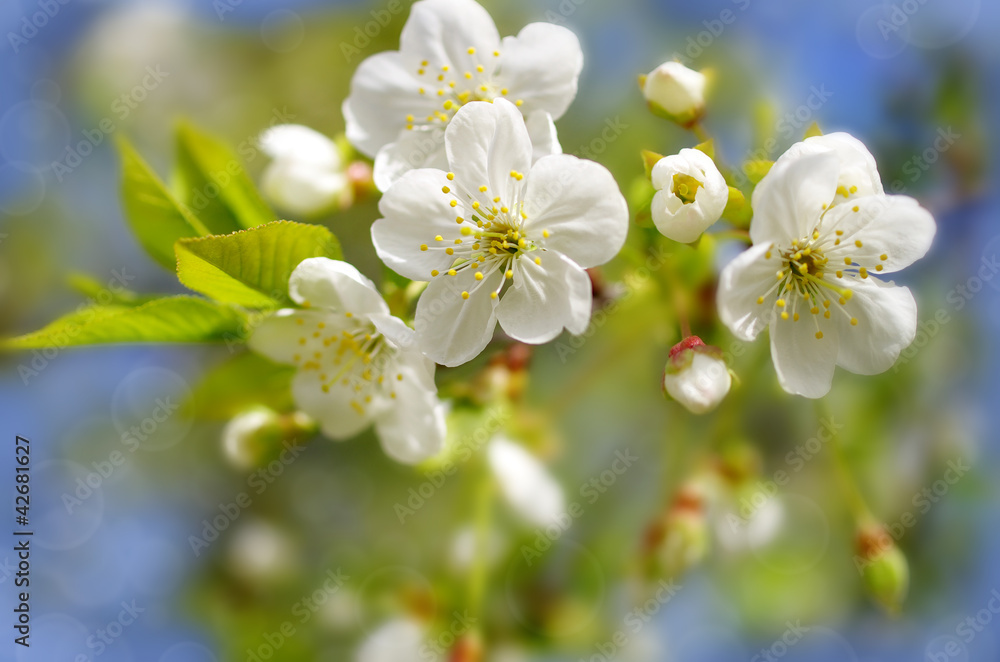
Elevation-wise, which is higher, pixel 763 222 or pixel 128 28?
pixel 763 222

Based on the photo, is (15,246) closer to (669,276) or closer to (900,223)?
(669,276)

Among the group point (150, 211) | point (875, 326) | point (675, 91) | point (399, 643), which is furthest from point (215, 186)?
point (399, 643)

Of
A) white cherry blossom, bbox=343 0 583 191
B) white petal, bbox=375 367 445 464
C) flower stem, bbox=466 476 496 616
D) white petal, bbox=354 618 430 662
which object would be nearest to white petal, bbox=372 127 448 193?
white cherry blossom, bbox=343 0 583 191

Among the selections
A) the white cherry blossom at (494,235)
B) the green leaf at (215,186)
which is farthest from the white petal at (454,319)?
the green leaf at (215,186)

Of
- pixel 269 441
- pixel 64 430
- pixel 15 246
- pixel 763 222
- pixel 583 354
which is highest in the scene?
pixel 763 222

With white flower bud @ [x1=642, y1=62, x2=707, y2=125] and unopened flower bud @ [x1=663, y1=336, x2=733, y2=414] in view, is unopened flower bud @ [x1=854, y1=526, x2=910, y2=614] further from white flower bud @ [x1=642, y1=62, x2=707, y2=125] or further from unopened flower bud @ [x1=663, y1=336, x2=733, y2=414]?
white flower bud @ [x1=642, y1=62, x2=707, y2=125]

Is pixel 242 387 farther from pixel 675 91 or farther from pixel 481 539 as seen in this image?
pixel 675 91

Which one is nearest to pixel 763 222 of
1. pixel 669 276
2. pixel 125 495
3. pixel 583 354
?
pixel 669 276

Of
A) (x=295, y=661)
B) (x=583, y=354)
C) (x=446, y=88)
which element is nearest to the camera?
(x=446, y=88)

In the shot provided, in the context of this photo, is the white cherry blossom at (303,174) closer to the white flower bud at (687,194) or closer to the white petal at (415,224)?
the white petal at (415,224)
